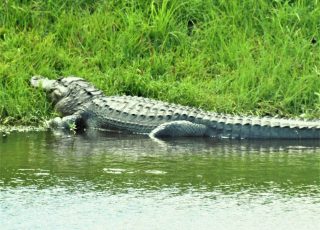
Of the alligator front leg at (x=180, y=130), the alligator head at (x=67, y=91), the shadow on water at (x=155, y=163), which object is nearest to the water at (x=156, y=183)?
the shadow on water at (x=155, y=163)

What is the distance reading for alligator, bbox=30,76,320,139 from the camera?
→ 11031 millimetres

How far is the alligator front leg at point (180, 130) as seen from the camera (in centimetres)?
1120

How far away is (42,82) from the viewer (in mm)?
12242

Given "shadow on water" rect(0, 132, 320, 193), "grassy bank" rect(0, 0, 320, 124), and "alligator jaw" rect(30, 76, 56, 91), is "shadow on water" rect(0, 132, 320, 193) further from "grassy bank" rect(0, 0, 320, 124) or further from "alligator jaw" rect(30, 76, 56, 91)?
"grassy bank" rect(0, 0, 320, 124)

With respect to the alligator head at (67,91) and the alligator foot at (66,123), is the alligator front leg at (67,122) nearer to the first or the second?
the alligator foot at (66,123)

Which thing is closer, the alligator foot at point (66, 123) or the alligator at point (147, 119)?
the alligator at point (147, 119)

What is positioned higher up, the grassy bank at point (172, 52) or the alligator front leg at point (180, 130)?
the grassy bank at point (172, 52)

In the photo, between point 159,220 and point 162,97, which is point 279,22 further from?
point 159,220

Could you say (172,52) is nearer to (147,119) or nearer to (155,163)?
(147,119)

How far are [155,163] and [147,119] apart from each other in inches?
80.8

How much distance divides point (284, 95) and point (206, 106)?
2.87ft

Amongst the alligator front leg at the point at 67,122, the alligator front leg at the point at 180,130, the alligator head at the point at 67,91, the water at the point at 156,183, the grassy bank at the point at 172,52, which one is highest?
the grassy bank at the point at 172,52

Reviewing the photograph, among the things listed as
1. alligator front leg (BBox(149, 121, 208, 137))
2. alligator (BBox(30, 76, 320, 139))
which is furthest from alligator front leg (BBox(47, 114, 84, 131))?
alligator front leg (BBox(149, 121, 208, 137))

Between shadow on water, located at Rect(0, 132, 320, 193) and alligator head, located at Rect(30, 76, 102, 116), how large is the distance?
98 cm
